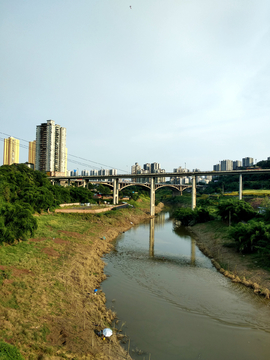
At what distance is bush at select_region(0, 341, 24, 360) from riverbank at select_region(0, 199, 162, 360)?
560 millimetres

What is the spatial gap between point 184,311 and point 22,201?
25686 mm

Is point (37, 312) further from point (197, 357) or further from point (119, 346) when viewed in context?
point (197, 357)

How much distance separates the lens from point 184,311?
1318cm

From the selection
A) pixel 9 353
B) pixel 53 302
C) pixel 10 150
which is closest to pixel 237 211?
pixel 53 302

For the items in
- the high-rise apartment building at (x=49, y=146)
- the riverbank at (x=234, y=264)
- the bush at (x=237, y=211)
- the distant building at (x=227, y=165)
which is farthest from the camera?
the distant building at (x=227, y=165)

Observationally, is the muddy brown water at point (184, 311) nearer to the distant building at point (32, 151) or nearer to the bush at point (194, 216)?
the bush at point (194, 216)

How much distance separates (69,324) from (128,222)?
35.7m

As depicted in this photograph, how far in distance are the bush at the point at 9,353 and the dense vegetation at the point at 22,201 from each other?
10803 millimetres

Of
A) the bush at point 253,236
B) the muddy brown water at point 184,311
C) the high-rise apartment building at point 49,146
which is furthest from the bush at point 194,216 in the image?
the high-rise apartment building at point 49,146

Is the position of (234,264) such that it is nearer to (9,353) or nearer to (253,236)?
(253,236)

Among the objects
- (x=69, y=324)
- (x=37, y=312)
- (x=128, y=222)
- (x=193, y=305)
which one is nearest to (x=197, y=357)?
(x=193, y=305)

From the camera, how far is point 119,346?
31.8 ft

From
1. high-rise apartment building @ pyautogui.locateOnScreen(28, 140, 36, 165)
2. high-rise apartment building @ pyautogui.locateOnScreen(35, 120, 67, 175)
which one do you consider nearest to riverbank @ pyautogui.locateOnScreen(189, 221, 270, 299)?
high-rise apartment building @ pyautogui.locateOnScreen(35, 120, 67, 175)

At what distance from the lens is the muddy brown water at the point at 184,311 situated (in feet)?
32.9
